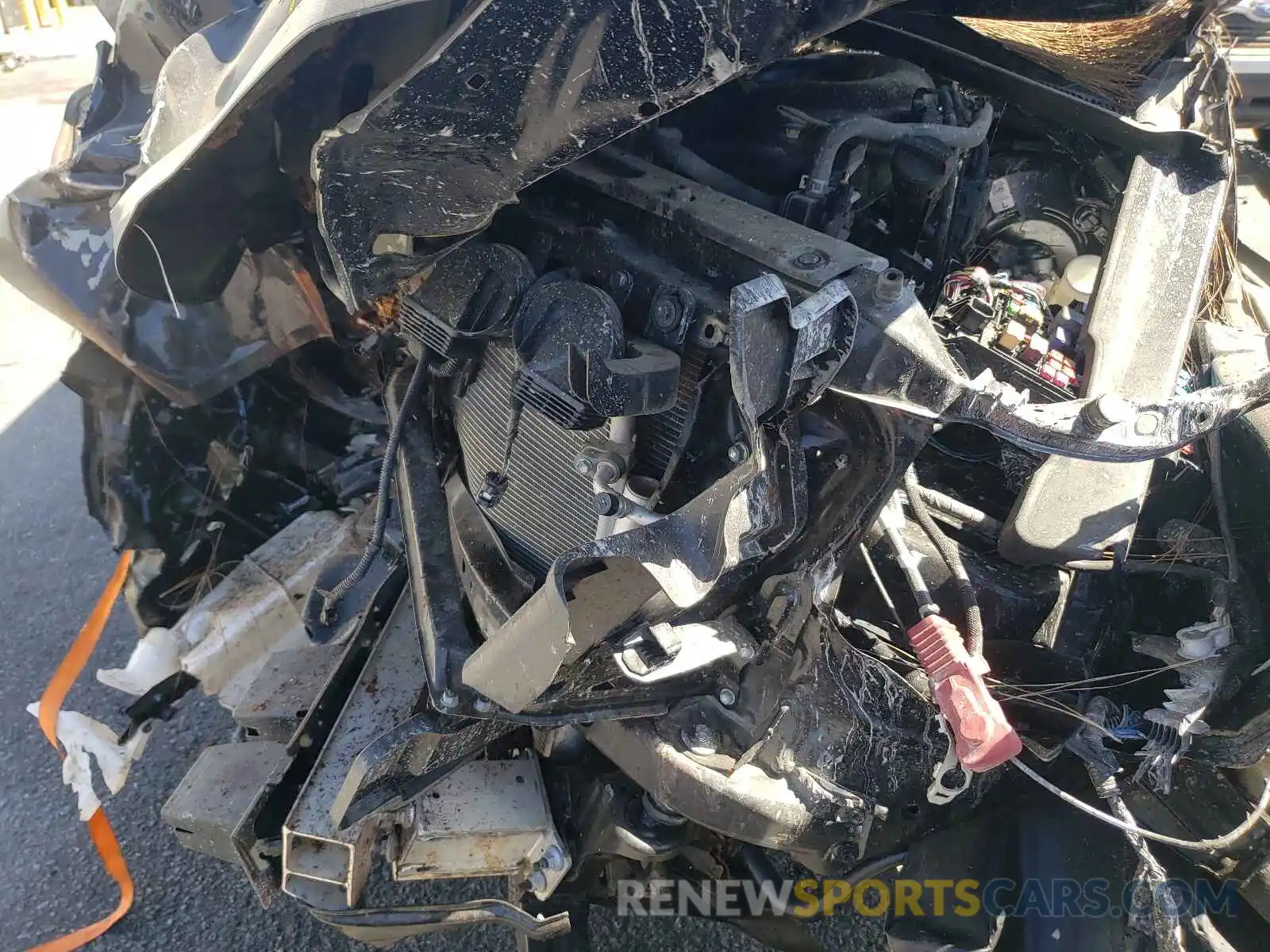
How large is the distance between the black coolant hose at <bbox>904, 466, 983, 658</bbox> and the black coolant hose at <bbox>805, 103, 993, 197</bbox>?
21.1 inches

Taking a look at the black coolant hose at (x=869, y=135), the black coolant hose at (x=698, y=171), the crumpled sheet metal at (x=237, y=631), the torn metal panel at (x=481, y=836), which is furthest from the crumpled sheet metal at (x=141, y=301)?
the black coolant hose at (x=869, y=135)

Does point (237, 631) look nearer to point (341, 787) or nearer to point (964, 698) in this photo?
point (341, 787)

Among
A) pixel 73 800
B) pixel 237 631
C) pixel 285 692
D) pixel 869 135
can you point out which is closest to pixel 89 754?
Result: pixel 73 800

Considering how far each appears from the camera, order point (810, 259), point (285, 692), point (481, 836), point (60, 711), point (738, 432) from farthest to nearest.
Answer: point (60, 711), point (285, 692), point (481, 836), point (738, 432), point (810, 259)

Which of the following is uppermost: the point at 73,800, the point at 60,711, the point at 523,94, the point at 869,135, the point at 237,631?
the point at 523,94

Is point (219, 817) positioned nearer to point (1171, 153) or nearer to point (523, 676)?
point (523, 676)

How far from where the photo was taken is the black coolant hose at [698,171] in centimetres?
175

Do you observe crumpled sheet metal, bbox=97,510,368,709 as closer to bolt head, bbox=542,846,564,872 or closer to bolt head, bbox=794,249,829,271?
bolt head, bbox=542,846,564,872

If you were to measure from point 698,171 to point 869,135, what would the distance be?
12.3 inches

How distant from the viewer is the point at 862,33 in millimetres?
2061

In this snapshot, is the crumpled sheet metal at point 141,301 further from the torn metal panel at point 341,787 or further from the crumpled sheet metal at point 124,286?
the torn metal panel at point 341,787

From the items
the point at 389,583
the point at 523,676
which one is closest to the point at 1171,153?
the point at 523,676

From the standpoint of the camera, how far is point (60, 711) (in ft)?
8.43

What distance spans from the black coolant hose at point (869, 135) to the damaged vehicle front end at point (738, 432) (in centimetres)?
1
